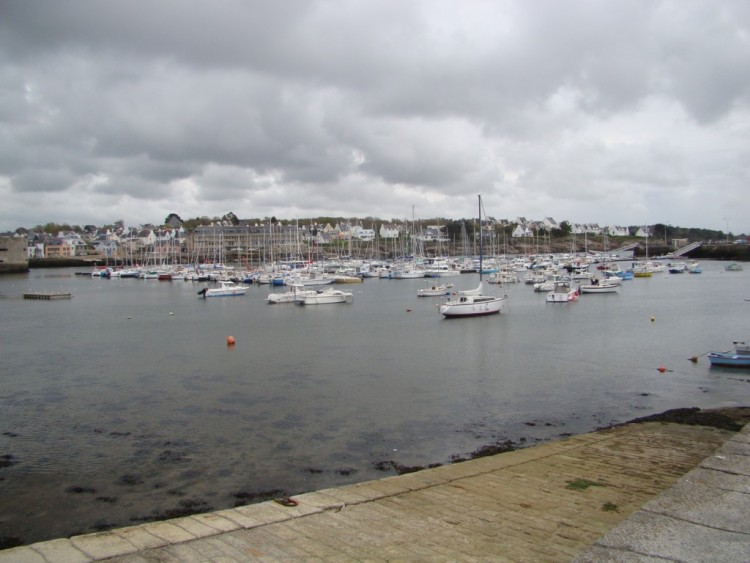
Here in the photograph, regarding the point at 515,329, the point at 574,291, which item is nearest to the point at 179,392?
the point at 515,329

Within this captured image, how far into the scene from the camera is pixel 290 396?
22.1 metres

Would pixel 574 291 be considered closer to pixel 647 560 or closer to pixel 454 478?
pixel 454 478

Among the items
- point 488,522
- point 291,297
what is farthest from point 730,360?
point 291,297

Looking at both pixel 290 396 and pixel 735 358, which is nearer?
pixel 290 396

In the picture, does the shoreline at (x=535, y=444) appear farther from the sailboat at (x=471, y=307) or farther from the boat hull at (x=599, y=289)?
the boat hull at (x=599, y=289)

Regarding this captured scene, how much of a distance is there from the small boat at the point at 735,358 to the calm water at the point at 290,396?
2.03 ft

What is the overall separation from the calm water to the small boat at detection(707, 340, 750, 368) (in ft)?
2.03

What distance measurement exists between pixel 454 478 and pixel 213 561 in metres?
5.64

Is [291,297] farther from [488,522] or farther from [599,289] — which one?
[488,522]

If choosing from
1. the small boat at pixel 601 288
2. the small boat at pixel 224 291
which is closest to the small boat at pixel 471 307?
the small boat at pixel 601 288

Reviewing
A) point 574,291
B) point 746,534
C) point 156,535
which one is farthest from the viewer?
point 574,291

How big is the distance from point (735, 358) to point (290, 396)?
18.6 m

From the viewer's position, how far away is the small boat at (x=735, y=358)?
24.9 metres

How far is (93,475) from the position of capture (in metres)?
14.2
